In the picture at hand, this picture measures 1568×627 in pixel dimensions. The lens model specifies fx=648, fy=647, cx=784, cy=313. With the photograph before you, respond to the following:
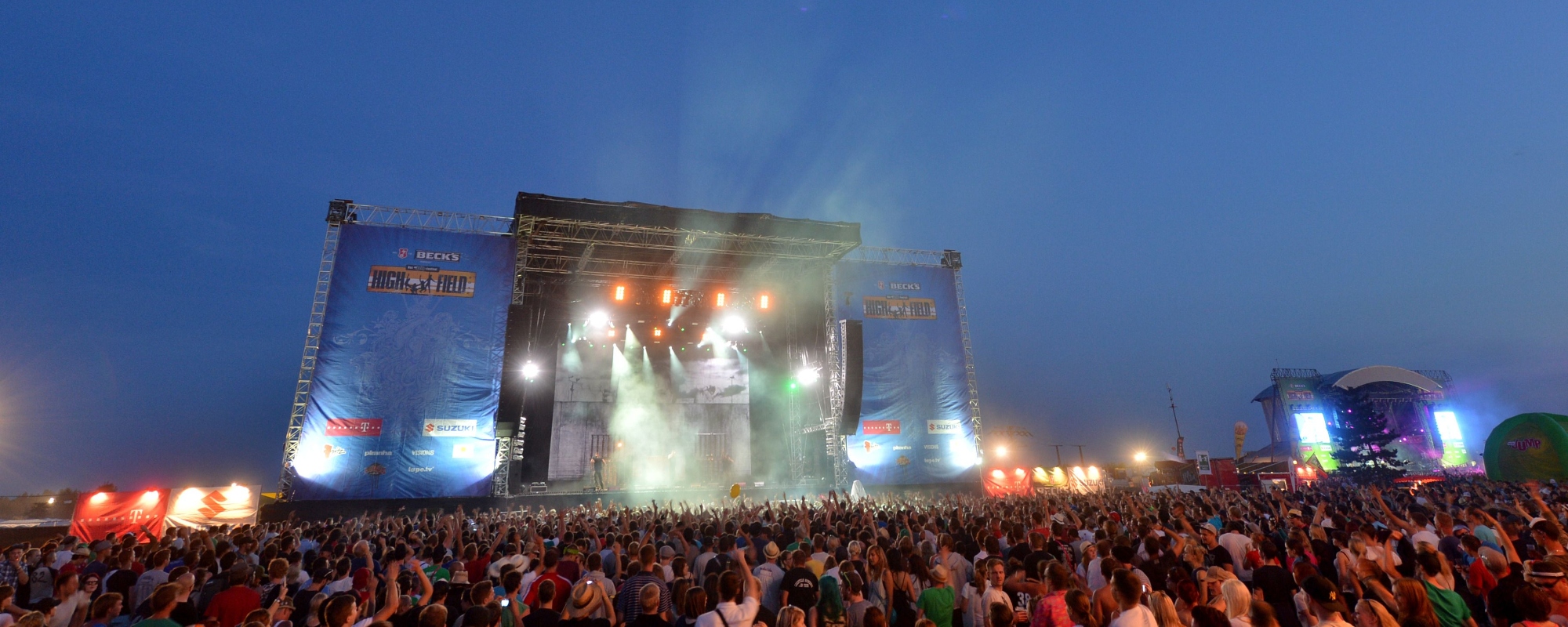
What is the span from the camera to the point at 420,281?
2022 centimetres

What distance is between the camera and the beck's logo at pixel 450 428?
18984mm

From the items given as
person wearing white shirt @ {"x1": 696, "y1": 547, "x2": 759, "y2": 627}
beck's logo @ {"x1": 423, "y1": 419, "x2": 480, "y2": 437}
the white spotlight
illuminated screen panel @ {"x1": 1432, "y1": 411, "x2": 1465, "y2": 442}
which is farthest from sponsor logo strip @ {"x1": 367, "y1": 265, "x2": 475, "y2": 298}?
illuminated screen panel @ {"x1": 1432, "y1": 411, "x2": 1465, "y2": 442}

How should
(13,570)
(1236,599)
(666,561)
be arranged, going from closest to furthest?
(1236,599) → (666,561) → (13,570)

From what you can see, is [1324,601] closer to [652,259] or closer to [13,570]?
[13,570]

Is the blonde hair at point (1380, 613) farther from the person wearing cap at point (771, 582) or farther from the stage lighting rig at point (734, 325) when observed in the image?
the stage lighting rig at point (734, 325)

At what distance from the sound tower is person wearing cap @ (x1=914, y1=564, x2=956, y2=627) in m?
13.3

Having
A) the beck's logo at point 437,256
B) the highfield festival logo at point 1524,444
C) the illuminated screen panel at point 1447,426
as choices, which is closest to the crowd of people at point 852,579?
the beck's logo at point 437,256

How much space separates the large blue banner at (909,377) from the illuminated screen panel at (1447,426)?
38901 millimetres

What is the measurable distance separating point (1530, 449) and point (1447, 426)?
26694 mm

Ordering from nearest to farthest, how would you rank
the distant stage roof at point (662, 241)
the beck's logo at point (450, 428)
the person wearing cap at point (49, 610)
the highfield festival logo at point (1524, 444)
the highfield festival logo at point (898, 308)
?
the person wearing cap at point (49, 610)
the beck's logo at point (450, 428)
the distant stage roof at point (662, 241)
the highfield festival logo at point (1524, 444)
the highfield festival logo at point (898, 308)

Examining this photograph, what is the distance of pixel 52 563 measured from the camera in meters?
7.05

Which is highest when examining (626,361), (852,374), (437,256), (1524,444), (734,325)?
(437,256)

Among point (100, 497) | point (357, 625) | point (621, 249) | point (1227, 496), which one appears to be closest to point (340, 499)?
point (100, 497)

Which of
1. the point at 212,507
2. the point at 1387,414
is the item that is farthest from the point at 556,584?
the point at 1387,414
